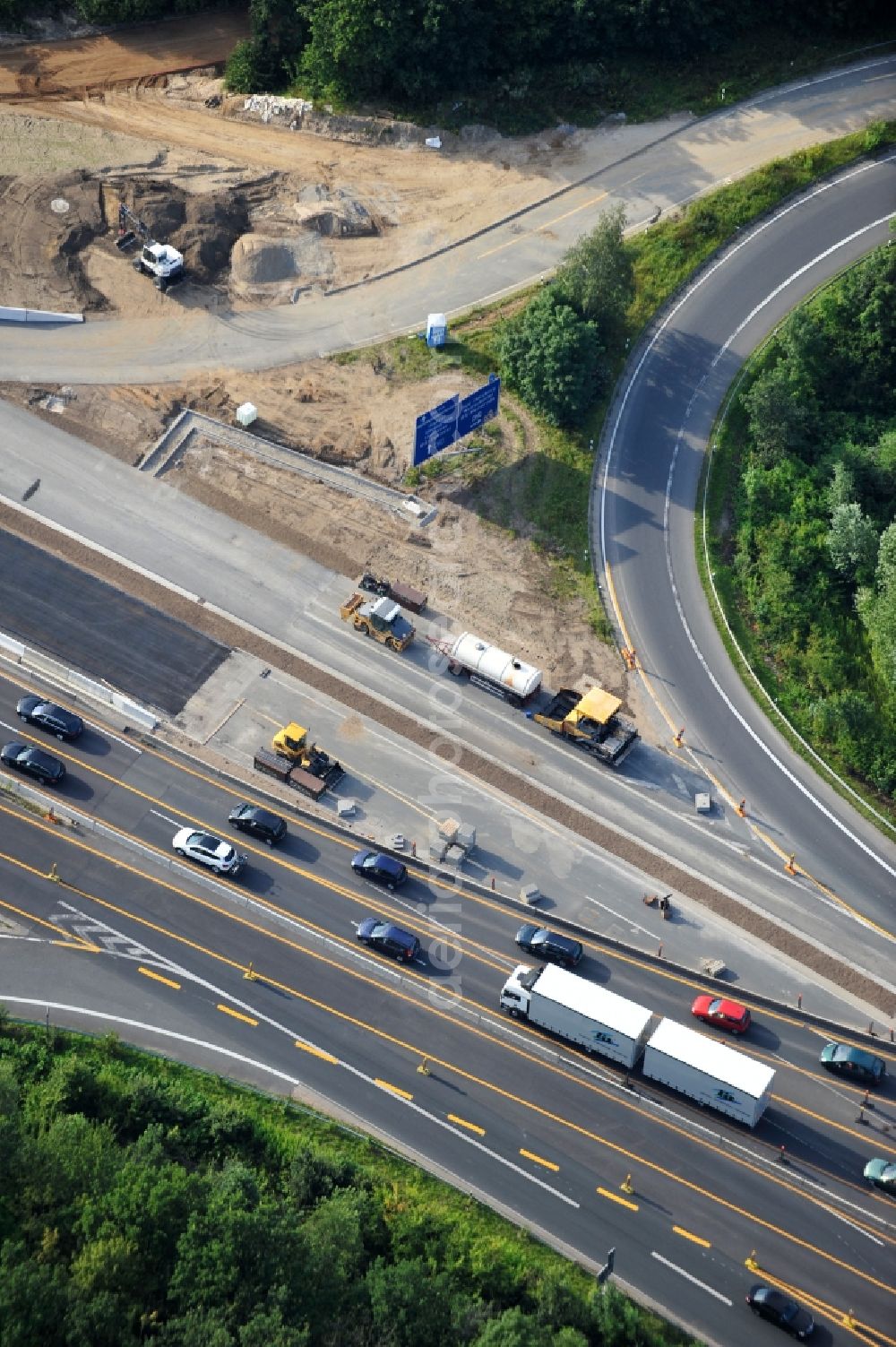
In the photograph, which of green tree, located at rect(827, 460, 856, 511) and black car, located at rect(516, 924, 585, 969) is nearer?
black car, located at rect(516, 924, 585, 969)

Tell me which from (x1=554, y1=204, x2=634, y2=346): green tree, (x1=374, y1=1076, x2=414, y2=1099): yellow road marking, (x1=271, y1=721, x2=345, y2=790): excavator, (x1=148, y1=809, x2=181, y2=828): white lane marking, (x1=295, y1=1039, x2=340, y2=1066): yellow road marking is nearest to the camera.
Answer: (x1=374, y1=1076, x2=414, y2=1099): yellow road marking

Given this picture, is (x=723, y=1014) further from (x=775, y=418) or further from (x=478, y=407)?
(x=478, y=407)

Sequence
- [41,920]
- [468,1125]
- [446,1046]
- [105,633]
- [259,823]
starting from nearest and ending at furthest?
[468,1125] → [446,1046] → [41,920] → [259,823] → [105,633]

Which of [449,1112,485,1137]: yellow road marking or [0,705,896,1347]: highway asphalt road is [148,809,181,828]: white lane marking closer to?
[0,705,896,1347]: highway asphalt road

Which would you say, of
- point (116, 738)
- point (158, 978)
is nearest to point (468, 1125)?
point (158, 978)

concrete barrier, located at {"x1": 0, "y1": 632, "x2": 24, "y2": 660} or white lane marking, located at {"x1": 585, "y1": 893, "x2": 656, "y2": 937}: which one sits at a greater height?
white lane marking, located at {"x1": 585, "y1": 893, "x2": 656, "y2": 937}

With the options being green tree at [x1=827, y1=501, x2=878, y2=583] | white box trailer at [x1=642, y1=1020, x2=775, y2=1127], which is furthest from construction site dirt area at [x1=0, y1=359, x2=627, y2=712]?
white box trailer at [x1=642, y1=1020, x2=775, y2=1127]

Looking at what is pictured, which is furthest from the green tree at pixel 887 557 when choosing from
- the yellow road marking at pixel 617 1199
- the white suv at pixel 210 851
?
the white suv at pixel 210 851
